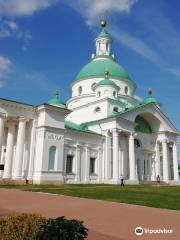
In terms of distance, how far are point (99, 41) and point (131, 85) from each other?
44.4 feet

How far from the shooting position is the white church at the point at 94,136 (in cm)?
2981

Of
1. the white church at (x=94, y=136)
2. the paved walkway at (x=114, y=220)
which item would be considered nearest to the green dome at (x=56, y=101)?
the white church at (x=94, y=136)

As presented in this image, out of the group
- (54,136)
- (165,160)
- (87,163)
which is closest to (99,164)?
(87,163)

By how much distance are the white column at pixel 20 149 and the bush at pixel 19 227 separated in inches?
963

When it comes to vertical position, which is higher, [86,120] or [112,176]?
[86,120]

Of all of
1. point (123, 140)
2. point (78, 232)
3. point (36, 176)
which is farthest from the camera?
point (123, 140)

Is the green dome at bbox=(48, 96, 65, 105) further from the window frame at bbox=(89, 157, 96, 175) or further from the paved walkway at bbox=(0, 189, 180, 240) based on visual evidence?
the paved walkway at bbox=(0, 189, 180, 240)

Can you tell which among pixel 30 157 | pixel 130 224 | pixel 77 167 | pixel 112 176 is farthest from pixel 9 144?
pixel 130 224

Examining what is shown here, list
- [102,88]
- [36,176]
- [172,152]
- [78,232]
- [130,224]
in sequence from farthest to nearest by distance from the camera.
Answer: [172,152]
[102,88]
[36,176]
[130,224]
[78,232]

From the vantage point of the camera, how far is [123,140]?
133 feet

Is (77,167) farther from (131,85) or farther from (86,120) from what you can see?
(131,85)

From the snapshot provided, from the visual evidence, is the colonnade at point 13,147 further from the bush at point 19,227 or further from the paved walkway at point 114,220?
the bush at point 19,227

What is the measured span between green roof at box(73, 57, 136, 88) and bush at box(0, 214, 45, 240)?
44.7 metres

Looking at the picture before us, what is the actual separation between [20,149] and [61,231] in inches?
1019
